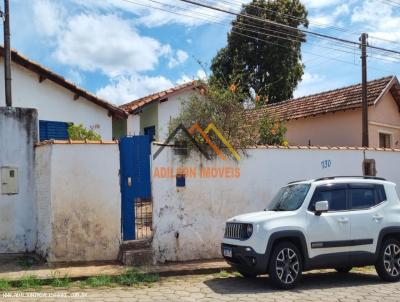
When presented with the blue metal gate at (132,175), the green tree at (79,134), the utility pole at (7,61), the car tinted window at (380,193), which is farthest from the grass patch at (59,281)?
the utility pole at (7,61)

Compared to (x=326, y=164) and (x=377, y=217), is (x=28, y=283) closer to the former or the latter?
(x=377, y=217)

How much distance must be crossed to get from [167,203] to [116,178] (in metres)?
1.24

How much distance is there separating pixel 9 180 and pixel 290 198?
594 centimetres

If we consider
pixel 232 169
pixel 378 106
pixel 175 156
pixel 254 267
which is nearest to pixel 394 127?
pixel 378 106

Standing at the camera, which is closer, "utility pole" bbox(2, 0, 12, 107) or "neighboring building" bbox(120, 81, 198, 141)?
"utility pole" bbox(2, 0, 12, 107)

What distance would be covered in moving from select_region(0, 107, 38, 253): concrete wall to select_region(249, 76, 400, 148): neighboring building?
12236mm

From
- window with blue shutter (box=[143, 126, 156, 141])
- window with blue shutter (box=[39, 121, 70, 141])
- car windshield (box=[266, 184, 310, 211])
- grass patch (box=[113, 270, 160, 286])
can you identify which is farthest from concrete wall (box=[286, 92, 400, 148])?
grass patch (box=[113, 270, 160, 286])

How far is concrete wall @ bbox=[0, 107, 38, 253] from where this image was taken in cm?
1008

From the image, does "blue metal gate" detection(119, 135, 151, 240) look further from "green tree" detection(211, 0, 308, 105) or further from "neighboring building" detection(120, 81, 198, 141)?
"green tree" detection(211, 0, 308, 105)

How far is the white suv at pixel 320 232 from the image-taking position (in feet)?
26.2

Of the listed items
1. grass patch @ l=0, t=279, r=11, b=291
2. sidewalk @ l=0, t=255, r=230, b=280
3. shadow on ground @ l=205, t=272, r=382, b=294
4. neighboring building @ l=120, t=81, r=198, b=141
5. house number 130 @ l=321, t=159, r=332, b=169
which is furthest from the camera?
neighboring building @ l=120, t=81, r=198, b=141

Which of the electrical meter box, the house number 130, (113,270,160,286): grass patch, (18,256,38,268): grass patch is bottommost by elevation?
(113,270,160,286): grass patch

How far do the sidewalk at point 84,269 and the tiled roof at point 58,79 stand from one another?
8.36m

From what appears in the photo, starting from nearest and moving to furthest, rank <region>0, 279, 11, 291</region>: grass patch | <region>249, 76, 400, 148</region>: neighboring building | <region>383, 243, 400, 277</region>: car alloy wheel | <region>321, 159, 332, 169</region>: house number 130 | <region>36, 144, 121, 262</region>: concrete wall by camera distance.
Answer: <region>0, 279, 11, 291</region>: grass patch → <region>383, 243, 400, 277</region>: car alloy wheel → <region>36, 144, 121, 262</region>: concrete wall → <region>321, 159, 332, 169</region>: house number 130 → <region>249, 76, 400, 148</region>: neighboring building
